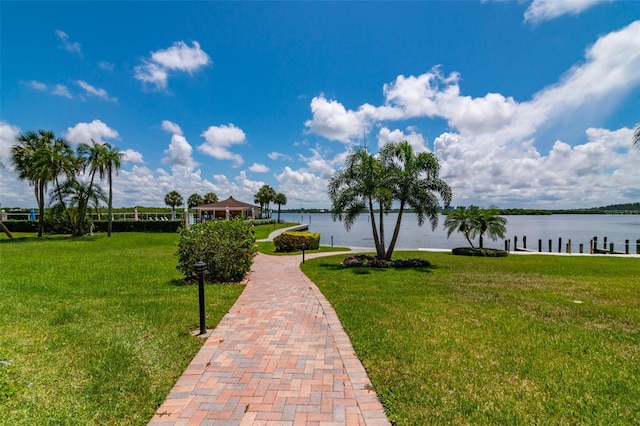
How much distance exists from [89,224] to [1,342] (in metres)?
26.4

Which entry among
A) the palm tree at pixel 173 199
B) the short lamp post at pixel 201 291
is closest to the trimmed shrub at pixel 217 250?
the short lamp post at pixel 201 291

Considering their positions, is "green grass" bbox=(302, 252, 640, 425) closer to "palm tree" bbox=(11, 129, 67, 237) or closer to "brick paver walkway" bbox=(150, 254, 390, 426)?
"brick paver walkway" bbox=(150, 254, 390, 426)

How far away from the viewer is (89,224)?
2652cm

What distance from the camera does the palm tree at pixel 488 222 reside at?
762 inches

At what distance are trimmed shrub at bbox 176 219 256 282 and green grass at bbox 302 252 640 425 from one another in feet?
9.49

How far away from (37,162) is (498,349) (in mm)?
28158

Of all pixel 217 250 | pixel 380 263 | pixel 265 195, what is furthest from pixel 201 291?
pixel 265 195

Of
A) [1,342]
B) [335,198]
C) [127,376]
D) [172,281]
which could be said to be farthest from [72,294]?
[335,198]

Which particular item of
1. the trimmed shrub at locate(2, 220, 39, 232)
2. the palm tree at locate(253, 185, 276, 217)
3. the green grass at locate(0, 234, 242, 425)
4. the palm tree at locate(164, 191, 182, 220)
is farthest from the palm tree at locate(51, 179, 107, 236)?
the palm tree at locate(164, 191, 182, 220)

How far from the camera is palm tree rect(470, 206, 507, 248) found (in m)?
19.3

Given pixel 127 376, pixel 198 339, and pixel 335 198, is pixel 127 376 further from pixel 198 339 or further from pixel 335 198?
pixel 335 198

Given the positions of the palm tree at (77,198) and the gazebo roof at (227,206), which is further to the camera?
the gazebo roof at (227,206)

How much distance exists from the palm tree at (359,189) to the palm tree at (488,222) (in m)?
8.99

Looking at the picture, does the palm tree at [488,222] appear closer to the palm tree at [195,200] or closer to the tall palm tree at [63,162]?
the tall palm tree at [63,162]
